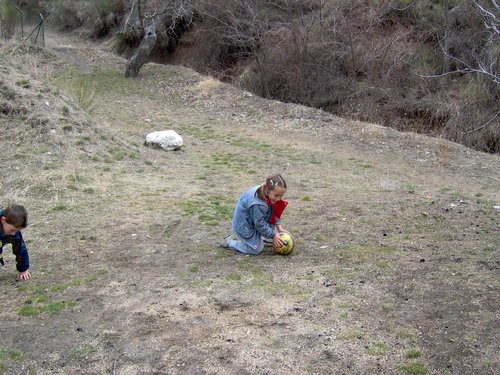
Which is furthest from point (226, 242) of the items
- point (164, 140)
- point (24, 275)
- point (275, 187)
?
point (164, 140)

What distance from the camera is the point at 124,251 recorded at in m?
5.37

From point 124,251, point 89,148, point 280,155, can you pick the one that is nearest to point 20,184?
point 89,148

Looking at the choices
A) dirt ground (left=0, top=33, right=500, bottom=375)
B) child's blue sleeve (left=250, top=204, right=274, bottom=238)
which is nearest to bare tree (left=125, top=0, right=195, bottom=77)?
dirt ground (left=0, top=33, right=500, bottom=375)

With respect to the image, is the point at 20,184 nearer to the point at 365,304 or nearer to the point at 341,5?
the point at 365,304

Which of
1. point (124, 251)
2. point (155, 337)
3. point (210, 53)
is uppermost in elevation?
point (155, 337)

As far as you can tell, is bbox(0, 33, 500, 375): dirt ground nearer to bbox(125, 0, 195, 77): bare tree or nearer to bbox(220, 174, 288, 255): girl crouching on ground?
bbox(220, 174, 288, 255): girl crouching on ground

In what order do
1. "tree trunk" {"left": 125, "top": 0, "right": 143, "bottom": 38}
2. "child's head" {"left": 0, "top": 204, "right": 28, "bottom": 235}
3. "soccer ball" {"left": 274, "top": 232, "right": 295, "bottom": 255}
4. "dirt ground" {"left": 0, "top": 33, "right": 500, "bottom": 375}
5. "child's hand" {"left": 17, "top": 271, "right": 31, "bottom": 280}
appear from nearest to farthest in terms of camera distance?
"dirt ground" {"left": 0, "top": 33, "right": 500, "bottom": 375}
"child's head" {"left": 0, "top": 204, "right": 28, "bottom": 235}
"child's hand" {"left": 17, "top": 271, "right": 31, "bottom": 280}
"soccer ball" {"left": 274, "top": 232, "right": 295, "bottom": 255}
"tree trunk" {"left": 125, "top": 0, "right": 143, "bottom": 38}

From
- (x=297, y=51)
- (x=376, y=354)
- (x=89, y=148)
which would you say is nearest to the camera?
(x=376, y=354)

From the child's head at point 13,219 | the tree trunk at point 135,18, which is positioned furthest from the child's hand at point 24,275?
the tree trunk at point 135,18

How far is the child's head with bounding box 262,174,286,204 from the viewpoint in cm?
478

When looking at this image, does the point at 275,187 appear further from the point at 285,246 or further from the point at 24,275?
the point at 24,275

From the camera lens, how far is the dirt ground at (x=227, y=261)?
139 inches

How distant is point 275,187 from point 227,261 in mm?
844

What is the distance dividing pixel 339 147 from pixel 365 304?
802 centimetres
